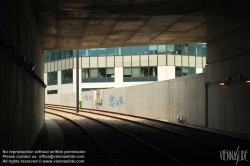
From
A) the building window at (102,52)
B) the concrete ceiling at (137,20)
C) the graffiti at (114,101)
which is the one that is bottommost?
the graffiti at (114,101)

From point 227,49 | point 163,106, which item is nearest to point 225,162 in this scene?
point 227,49

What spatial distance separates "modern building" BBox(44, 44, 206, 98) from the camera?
56.4 m

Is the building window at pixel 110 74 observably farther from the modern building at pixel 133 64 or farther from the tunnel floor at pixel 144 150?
the tunnel floor at pixel 144 150

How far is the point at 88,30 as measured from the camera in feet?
64.1

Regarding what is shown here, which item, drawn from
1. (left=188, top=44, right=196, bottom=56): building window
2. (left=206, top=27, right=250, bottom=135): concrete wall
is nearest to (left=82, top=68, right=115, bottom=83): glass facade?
(left=188, top=44, right=196, bottom=56): building window

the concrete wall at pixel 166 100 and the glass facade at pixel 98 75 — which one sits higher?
the glass facade at pixel 98 75

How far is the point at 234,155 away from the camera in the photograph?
1167cm

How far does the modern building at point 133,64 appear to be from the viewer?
56.4 m

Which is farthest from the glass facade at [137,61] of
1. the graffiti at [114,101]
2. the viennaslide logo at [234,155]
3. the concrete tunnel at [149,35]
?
the viennaslide logo at [234,155]

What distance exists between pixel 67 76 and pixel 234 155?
51348mm

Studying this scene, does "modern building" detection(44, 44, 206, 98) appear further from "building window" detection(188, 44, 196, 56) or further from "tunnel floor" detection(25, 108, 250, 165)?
"tunnel floor" detection(25, 108, 250, 165)

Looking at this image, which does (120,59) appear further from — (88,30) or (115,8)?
(115,8)

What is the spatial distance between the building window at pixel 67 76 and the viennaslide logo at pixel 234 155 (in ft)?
162

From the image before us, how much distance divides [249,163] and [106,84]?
48.9m
